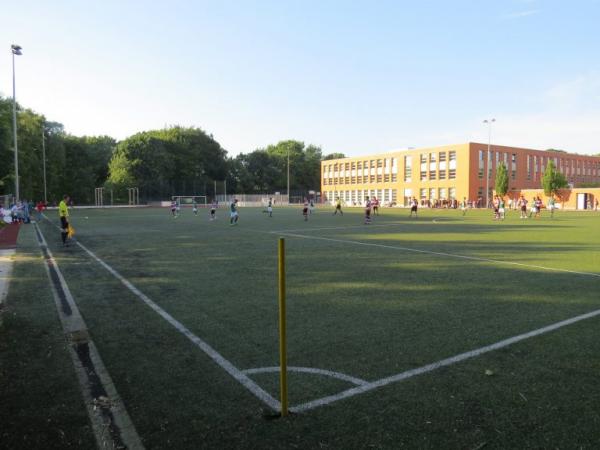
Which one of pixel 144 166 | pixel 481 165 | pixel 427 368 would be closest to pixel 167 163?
pixel 144 166

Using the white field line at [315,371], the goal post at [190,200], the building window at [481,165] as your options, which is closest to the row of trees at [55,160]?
the goal post at [190,200]

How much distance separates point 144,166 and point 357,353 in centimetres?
8989

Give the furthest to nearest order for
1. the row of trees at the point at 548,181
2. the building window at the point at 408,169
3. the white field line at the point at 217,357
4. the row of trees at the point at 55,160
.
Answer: the building window at the point at 408,169 → the row of trees at the point at 55,160 → the row of trees at the point at 548,181 → the white field line at the point at 217,357

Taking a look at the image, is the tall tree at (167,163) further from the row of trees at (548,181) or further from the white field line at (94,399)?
the white field line at (94,399)

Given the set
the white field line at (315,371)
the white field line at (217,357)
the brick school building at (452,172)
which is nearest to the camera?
the white field line at (217,357)

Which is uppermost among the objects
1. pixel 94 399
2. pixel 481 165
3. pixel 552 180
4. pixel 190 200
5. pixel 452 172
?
pixel 481 165

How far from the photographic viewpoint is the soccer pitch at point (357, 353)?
3.52 meters

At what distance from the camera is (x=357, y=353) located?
5148 millimetres

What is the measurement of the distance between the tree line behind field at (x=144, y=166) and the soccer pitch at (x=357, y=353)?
62975 mm

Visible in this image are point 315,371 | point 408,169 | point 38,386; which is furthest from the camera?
point 408,169

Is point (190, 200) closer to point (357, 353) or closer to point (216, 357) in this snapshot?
point (216, 357)

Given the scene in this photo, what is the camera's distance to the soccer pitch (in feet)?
11.5

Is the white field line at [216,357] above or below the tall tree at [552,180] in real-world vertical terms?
below

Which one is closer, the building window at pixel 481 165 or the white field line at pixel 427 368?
the white field line at pixel 427 368
